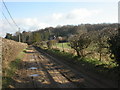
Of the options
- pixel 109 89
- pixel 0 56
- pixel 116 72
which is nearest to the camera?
pixel 109 89

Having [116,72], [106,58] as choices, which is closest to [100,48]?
[106,58]

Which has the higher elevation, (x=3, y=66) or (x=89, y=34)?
(x=89, y=34)

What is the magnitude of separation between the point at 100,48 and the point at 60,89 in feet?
24.0

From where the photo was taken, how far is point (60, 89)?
7602 mm

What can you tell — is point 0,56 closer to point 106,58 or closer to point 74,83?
point 74,83

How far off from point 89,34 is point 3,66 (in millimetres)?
9376

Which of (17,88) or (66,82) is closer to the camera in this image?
(17,88)

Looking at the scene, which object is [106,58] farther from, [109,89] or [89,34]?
[109,89]

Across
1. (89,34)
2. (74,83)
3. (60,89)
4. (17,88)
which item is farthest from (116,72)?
(89,34)

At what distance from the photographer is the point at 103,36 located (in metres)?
13.0

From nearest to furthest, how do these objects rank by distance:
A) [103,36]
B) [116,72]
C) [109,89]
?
[109,89] < [116,72] < [103,36]

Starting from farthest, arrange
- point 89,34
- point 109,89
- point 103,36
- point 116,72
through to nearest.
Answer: point 89,34
point 103,36
point 116,72
point 109,89

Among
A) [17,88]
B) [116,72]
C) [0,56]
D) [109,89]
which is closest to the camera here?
[109,89]

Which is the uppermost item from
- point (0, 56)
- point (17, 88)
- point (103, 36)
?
point (103, 36)
